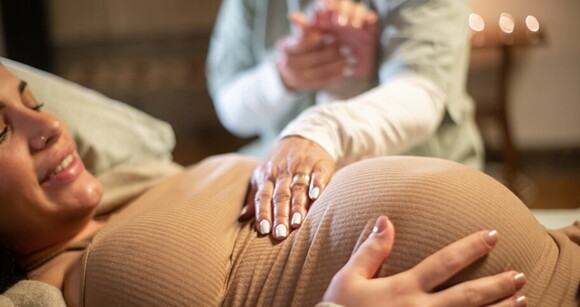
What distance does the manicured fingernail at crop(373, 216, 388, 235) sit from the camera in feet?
2.31

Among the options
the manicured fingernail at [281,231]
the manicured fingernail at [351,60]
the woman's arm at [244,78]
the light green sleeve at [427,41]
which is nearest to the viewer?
the manicured fingernail at [281,231]

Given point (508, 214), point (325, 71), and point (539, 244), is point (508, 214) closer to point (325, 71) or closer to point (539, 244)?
point (539, 244)

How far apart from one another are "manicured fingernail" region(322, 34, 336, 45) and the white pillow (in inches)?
16.1

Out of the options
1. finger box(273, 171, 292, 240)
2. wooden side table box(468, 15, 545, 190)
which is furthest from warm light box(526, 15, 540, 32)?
finger box(273, 171, 292, 240)

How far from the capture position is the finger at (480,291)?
652mm

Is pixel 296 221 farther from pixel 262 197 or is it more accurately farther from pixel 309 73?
pixel 309 73

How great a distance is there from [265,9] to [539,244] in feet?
3.26

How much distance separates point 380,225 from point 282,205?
19 centimetres

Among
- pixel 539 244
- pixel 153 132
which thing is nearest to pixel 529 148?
pixel 153 132

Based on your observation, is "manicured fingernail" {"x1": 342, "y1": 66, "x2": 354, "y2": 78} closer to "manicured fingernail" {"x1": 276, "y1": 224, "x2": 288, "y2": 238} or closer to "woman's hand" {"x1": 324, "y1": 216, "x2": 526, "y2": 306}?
"manicured fingernail" {"x1": 276, "y1": 224, "x2": 288, "y2": 238}

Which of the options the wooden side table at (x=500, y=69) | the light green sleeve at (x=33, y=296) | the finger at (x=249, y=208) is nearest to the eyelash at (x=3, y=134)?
the light green sleeve at (x=33, y=296)

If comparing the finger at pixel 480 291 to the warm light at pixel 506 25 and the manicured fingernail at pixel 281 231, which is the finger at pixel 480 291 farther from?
the warm light at pixel 506 25

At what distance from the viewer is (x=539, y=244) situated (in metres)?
0.74

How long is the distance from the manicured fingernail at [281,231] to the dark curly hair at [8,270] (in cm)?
42
